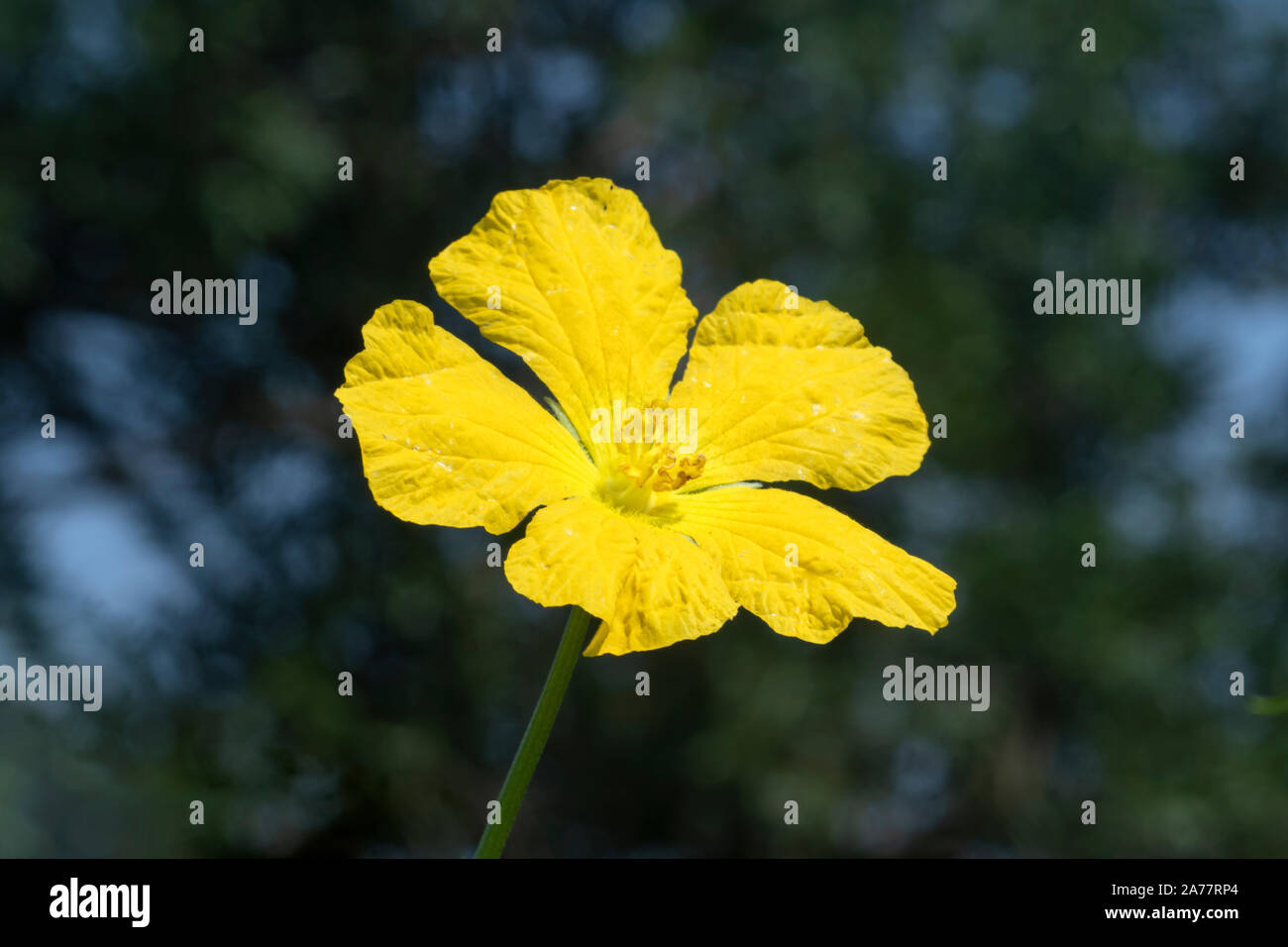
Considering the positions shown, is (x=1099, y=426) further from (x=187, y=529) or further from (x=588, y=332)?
(x=588, y=332)

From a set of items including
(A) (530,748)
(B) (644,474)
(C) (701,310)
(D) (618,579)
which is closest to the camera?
(A) (530,748)

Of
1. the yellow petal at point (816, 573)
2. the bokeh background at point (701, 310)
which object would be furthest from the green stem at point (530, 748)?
the bokeh background at point (701, 310)

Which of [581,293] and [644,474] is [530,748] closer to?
[644,474]

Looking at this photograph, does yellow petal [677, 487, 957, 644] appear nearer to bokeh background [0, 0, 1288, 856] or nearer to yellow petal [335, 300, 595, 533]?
yellow petal [335, 300, 595, 533]

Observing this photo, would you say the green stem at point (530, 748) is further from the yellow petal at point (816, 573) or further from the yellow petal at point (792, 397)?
the yellow petal at point (792, 397)

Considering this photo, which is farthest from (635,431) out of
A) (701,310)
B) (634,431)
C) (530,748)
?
(701,310)

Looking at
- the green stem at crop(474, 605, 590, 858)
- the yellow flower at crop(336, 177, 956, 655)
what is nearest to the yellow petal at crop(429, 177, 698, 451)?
the yellow flower at crop(336, 177, 956, 655)

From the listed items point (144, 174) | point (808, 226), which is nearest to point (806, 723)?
point (808, 226)
